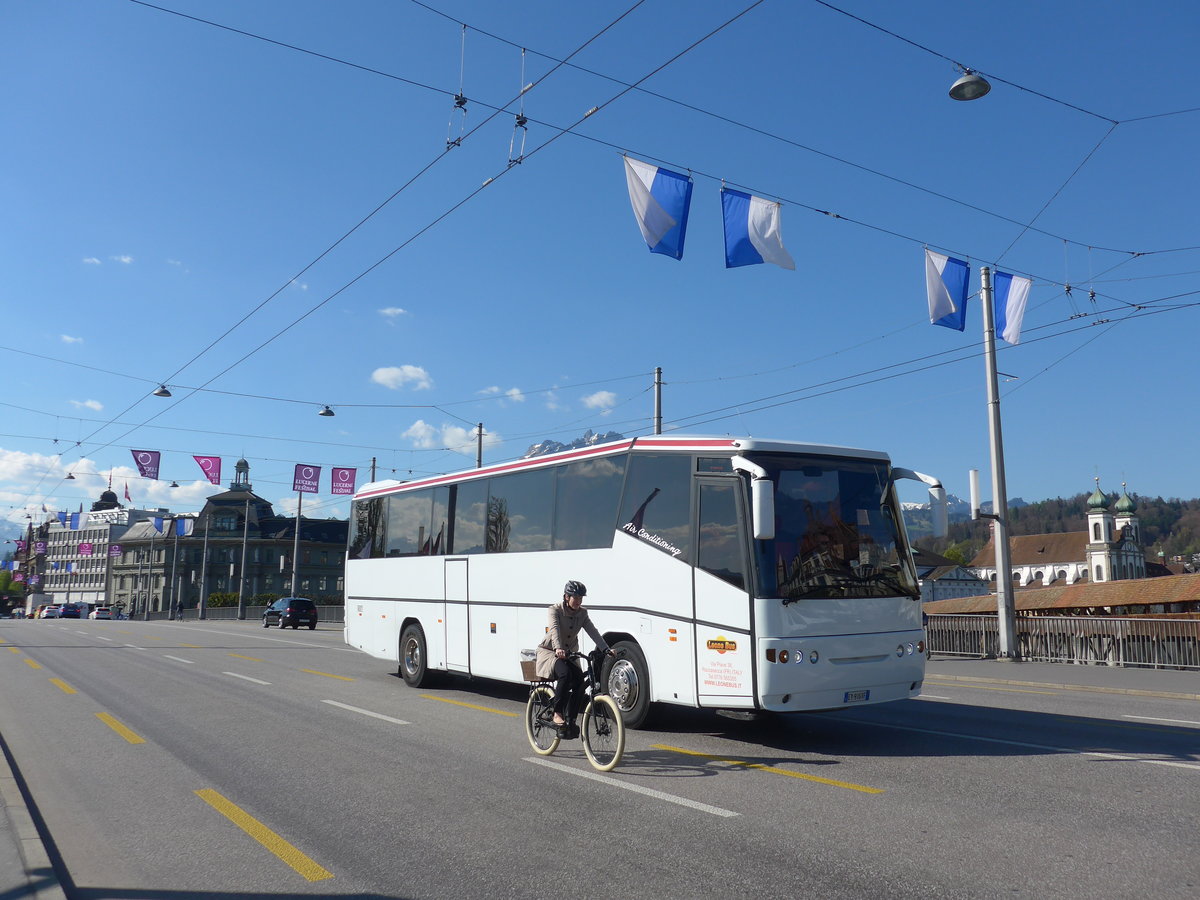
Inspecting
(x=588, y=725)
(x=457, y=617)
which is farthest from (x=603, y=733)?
(x=457, y=617)

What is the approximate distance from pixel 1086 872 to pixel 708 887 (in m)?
2.17

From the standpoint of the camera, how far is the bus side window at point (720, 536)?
379 inches

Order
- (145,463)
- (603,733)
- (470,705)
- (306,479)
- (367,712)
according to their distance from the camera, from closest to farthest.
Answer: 1. (603,733)
2. (367,712)
3. (470,705)
4. (145,463)
5. (306,479)

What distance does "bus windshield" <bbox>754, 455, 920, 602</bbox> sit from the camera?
9602 mm

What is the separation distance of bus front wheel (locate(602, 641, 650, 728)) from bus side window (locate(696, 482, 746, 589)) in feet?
5.01

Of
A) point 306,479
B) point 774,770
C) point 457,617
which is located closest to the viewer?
point 774,770

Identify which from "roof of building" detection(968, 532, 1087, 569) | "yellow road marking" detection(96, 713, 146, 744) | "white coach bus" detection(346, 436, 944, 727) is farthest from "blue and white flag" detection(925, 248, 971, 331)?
"roof of building" detection(968, 532, 1087, 569)

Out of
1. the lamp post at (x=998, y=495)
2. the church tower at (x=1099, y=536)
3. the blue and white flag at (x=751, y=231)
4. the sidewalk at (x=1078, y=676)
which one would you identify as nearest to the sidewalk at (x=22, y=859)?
the blue and white flag at (x=751, y=231)

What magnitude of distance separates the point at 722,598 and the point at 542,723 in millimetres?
2201

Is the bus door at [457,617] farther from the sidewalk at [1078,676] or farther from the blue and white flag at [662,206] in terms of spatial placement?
the sidewalk at [1078,676]

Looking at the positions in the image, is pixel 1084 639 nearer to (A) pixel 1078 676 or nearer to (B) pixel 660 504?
(A) pixel 1078 676

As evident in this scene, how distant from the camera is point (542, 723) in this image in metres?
9.38

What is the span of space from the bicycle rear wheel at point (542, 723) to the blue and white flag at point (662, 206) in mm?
7817

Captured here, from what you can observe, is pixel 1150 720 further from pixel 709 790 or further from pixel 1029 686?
pixel 709 790
